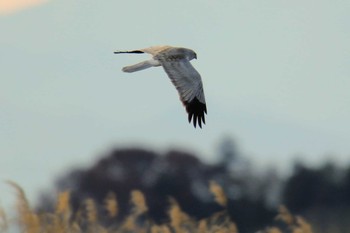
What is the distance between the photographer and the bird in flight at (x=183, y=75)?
10.2m

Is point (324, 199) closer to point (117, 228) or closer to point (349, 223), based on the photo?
point (349, 223)

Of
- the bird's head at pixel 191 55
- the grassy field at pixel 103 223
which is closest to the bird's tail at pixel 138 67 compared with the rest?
the bird's head at pixel 191 55

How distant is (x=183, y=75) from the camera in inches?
402

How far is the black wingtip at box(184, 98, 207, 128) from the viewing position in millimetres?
10297

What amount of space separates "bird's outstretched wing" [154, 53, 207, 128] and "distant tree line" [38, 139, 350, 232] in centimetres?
1151

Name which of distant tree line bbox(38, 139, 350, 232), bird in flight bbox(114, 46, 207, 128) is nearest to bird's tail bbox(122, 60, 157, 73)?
bird in flight bbox(114, 46, 207, 128)

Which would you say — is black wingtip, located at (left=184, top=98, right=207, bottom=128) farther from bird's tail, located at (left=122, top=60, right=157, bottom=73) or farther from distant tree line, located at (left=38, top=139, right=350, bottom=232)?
distant tree line, located at (left=38, top=139, right=350, bottom=232)

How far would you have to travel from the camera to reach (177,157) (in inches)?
1332

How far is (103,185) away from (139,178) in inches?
44.7

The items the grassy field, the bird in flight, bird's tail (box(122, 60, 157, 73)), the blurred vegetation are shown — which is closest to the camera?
the grassy field

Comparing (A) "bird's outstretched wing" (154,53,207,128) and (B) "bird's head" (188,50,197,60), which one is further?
(B) "bird's head" (188,50,197,60)

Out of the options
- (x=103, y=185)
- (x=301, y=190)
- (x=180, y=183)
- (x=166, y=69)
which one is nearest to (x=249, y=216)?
(x=301, y=190)

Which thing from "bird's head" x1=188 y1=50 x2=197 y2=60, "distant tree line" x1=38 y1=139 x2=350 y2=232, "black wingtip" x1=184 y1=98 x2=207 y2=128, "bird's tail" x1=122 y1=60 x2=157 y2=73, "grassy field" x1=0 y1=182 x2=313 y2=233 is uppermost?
"bird's head" x1=188 y1=50 x2=197 y2=60

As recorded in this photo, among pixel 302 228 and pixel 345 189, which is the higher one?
pixel 302 228
